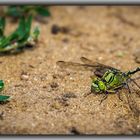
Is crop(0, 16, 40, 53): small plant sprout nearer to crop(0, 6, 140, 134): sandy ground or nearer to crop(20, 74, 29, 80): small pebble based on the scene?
crop(0, 6, 140, 134): sandy ground

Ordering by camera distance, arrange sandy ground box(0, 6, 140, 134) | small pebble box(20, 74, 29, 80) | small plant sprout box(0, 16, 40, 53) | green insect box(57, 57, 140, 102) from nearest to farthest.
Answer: sandy ground box(0, 6, 140, 134) → green insect box(57, 57, 140, 102) → small pebble box(20, 74, 29, 80) → small plant sprout box(0, 16, 40, 53)

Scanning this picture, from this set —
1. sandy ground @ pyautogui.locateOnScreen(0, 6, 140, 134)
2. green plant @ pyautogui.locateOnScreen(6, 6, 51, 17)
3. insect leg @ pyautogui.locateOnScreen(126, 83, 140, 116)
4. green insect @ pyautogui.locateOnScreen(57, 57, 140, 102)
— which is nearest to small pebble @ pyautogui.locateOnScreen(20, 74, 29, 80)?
sandy ground @ pyautogui.locateOnScreen(0, 6, 140, 134)

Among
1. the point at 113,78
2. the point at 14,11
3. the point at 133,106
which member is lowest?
the point at 133,106

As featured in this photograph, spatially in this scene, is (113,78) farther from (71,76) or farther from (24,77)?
(24,77)

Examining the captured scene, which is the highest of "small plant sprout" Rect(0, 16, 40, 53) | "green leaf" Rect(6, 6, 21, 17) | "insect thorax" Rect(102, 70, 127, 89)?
"green leaf" Rect(6, 6, 21, 17)

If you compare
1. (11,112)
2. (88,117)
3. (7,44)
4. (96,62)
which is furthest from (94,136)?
(7,44)

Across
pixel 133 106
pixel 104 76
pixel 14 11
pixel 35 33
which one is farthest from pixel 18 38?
pixel 133 106

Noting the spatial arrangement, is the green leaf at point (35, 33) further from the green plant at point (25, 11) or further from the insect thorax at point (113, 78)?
the insect thorax at point (113, 78)
